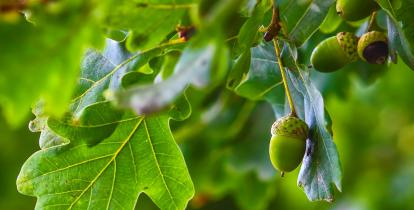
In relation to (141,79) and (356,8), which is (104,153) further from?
(356,8)

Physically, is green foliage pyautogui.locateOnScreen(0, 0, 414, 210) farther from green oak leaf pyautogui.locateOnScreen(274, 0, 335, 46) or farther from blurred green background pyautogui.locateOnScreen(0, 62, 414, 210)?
blurred green background pyautogui.locateOnScreen(0, 62, 414, 210)

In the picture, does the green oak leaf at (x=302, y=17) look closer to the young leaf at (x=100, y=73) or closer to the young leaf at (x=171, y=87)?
the young leaf at (x=100, y=73)

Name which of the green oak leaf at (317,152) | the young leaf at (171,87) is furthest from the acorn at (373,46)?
the young leaf at (171,87)

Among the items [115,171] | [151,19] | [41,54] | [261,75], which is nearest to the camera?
[41,54]

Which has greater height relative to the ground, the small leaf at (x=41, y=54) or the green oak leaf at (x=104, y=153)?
the small leaf at (x=41, y=54)

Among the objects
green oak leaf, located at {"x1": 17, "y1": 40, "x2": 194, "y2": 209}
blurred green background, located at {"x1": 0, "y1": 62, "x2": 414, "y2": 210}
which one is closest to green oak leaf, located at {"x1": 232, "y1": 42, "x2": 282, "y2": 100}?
green oak leaf, located at {"x1": 17, "y1": 40, "x2": 194, "y2": 209}

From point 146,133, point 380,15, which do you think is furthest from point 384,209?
point 146,133

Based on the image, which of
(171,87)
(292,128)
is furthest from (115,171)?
(171,87)
